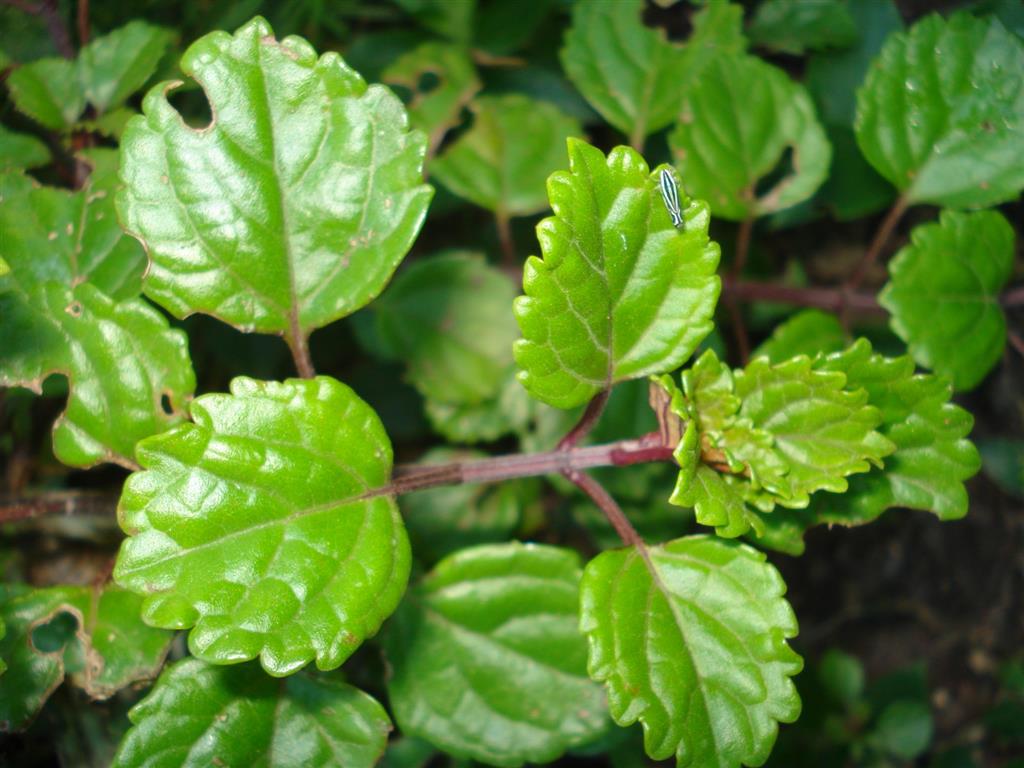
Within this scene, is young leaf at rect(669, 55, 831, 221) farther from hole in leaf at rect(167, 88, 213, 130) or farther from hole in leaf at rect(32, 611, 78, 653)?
hole in leaf at rect(32, 611, 78, 653)

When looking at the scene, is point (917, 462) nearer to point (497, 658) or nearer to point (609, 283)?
point (609, 283)

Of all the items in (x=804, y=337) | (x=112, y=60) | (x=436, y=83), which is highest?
(x=112, y=60)

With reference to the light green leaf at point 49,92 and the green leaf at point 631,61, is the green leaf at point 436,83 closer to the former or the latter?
the green leaf at point 631,61

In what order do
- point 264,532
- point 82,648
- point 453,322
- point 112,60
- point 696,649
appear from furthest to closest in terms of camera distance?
point 453,322
point 112,60
point 82,648
point 696,649
point 264,532

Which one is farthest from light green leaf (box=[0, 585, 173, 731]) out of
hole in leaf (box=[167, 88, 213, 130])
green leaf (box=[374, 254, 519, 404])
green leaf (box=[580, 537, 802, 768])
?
hole in leaf (box=[167, 88, 213, 130])

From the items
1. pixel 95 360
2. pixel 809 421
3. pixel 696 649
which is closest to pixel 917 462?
pixel 809 421

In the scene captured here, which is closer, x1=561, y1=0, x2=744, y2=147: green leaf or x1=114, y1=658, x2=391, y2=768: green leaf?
x1=114, y1=658, x2=391, y2=768: green leaf

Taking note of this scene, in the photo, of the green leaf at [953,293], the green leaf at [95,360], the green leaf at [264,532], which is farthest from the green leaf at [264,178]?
the green leaf at [953,293]
